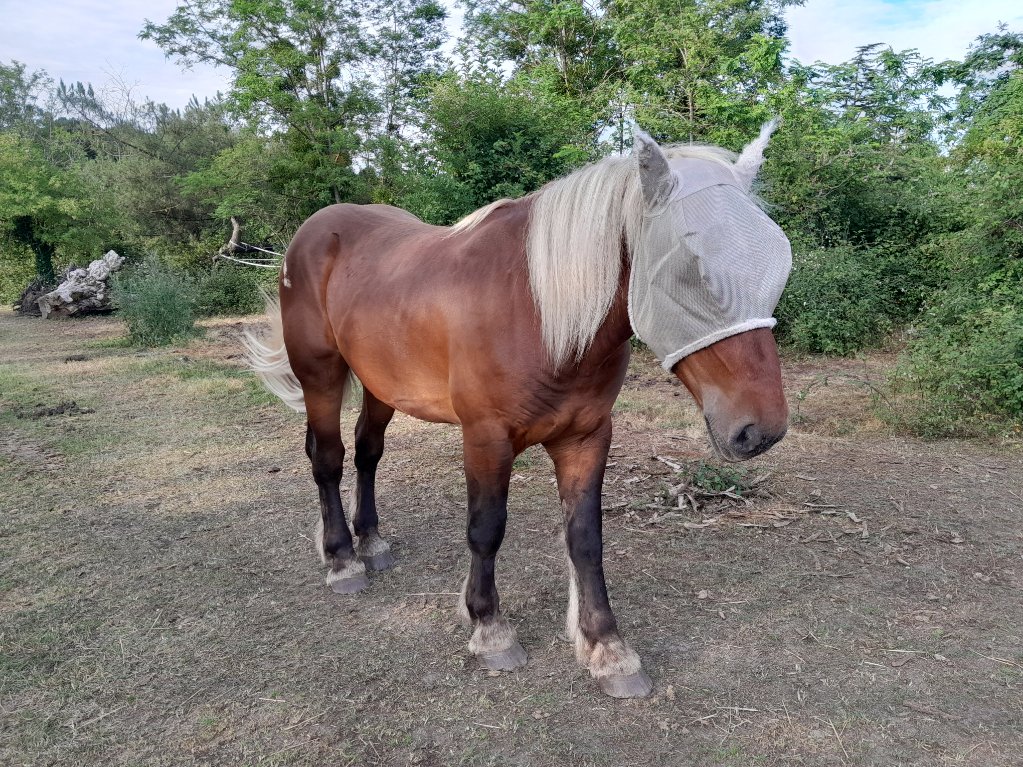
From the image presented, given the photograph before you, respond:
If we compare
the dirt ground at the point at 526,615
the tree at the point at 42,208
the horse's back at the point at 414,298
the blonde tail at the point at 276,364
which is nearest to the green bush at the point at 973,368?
the dirt ground at the point at 526,615

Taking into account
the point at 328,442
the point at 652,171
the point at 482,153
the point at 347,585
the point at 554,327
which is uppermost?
the point at 482,153

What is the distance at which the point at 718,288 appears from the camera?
5.27 ft

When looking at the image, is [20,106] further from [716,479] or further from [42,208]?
[716,479]

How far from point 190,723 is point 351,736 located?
1.89 ft

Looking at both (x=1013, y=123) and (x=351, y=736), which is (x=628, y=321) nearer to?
(x=351, y=736)

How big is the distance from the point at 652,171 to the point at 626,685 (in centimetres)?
173

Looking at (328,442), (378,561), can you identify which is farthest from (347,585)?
(328,442)

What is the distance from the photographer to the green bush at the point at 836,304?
27.3ft

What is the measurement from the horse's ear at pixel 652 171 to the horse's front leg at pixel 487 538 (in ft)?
3.14

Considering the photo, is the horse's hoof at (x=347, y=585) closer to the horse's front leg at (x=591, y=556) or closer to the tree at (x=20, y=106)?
the horse's front leg at (x=591, y=556)

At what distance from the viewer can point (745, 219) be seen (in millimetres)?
1625

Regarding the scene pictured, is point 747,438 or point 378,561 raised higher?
point 747,438

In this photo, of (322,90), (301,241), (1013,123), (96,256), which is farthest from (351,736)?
(96,256)

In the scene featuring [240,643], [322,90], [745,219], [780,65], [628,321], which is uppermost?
[322,90]
